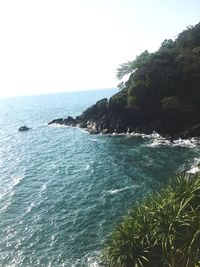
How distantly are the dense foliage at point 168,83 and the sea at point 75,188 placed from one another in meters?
8.02

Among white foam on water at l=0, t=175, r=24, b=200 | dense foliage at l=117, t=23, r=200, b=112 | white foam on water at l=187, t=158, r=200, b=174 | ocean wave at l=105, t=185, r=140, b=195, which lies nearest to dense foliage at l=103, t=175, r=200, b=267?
ocean wave at l=105, t=185, r=140, b=195

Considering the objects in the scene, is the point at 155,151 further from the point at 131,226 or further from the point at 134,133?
the point at 131,226

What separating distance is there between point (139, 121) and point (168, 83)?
11.4m

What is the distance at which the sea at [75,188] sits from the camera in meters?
32.4

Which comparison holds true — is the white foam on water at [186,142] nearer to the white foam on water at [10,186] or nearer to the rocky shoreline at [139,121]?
the rocky shoreline at [139,121]

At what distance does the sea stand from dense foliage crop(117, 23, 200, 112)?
802 cm

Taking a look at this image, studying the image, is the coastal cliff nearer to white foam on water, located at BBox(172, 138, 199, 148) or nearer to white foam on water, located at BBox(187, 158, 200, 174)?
white foam on water, located at BBox(172, 138, 199, 148)

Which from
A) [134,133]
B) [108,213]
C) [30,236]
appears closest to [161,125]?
[134,133]

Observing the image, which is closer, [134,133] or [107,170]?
[107,170]

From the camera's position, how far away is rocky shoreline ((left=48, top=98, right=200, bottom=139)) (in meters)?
73.2

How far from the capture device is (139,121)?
83.4 meters

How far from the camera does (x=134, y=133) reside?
81.6m

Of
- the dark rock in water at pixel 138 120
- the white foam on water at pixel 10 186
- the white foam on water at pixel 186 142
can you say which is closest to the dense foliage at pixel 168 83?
the dark rock in water at pixel 138 120

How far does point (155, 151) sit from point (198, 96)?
2070 centimetres
